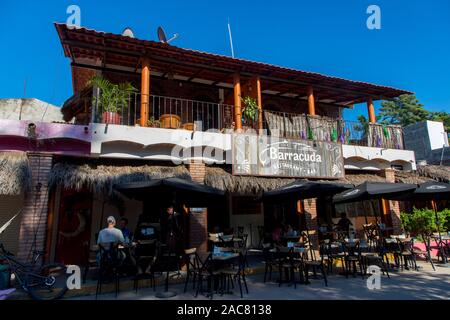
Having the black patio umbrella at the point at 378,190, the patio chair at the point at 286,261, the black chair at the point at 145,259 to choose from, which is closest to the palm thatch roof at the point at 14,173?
the black chair at the point at 145,259

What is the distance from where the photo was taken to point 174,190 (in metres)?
6.26

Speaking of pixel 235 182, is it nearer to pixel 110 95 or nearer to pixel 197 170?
pixel 197 170

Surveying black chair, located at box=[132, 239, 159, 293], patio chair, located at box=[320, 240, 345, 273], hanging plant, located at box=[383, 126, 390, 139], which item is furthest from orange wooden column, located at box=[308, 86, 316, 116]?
black chair, located at box=[132, 239, 159, 293]

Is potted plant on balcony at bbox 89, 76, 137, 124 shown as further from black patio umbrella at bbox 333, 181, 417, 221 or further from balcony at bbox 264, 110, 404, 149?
black patio umbrella at bbox 333, 181, 417, 221

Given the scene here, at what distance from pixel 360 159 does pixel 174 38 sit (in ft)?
27.3

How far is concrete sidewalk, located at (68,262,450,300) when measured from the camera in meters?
5.43

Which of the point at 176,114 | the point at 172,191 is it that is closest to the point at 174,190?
the point at 172,191

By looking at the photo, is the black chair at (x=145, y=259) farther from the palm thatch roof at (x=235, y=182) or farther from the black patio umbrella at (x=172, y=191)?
the palm thatch roof at (x=235, y=182)

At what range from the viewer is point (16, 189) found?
677 cm

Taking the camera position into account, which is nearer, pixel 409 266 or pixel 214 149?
pixel 409 266

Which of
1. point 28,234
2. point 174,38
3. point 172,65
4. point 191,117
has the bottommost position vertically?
point 28,234

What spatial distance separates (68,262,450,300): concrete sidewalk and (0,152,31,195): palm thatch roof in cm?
296

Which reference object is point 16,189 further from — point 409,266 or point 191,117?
point 409,266

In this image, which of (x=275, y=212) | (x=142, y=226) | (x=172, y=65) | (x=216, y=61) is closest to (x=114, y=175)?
(x=142, y=226)
